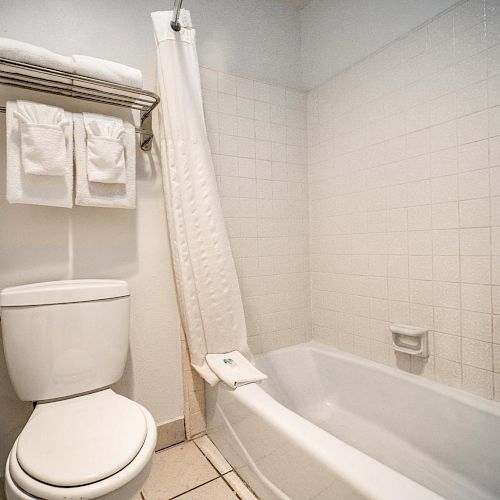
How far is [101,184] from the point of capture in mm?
1365

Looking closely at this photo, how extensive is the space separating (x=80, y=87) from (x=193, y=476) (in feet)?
5.38

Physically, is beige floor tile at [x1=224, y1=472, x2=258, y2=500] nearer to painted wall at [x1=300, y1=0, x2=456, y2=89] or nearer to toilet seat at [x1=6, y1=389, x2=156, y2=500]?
toilet seat at [x1=6, y1=389, x2=156, y2=500]

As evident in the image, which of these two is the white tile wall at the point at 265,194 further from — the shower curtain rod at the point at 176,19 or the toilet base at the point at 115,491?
the toilet base at the point at 115,491


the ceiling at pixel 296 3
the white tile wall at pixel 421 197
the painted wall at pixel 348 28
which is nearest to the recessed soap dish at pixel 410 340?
the white tile wall at pixel 421 197

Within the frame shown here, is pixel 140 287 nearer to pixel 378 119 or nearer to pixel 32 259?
pixel 32 259

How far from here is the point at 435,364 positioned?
1.48 m

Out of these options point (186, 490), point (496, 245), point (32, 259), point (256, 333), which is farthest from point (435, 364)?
point (32, 259)

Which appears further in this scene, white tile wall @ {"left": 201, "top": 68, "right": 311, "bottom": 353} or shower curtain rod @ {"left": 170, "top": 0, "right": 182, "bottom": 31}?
white tile wall @ {"left": 201, "top": 68, "right": 311, "bottom": 353}

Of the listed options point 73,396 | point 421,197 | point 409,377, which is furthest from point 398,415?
point 73,396

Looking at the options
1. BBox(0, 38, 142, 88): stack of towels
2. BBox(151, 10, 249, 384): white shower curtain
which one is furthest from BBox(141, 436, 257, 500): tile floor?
BBox(0, 38, 142, 88): stack of towels

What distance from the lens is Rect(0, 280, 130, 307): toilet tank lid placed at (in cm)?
119

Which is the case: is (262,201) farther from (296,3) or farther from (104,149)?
(296,3)

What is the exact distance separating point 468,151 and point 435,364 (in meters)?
0.90

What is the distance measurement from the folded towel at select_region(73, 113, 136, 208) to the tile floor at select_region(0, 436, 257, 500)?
115 centimetres
